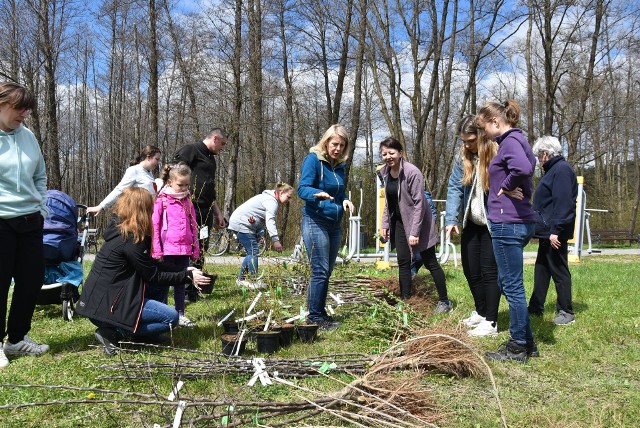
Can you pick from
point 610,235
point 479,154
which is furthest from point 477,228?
point 610,235

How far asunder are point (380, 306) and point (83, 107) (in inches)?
1165

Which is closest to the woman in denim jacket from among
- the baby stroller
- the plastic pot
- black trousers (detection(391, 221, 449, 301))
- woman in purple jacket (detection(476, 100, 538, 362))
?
woman in purple jacket (detection(476, 100, 538, 362))

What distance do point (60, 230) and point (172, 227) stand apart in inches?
47.3

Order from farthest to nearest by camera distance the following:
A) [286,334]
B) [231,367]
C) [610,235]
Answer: [610,235], [286,334], [231,367]

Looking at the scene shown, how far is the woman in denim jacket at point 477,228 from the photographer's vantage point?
412 cm

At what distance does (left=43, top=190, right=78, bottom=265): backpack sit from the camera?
194 inches

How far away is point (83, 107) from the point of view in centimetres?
2961

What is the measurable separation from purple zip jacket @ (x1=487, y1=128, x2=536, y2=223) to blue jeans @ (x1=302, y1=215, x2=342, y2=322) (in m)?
1.35

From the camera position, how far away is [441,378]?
3.20 m

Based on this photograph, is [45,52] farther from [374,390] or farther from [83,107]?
[374,390]

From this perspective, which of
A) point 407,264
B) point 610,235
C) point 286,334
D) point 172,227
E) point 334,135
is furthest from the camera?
point 610,235

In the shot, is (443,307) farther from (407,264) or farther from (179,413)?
(179,413)

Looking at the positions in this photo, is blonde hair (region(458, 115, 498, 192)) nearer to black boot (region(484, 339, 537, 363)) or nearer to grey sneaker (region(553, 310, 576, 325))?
black boot (region(484, 339, 537, 363))

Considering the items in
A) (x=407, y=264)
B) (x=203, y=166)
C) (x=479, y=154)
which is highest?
(x=203, y=166)
